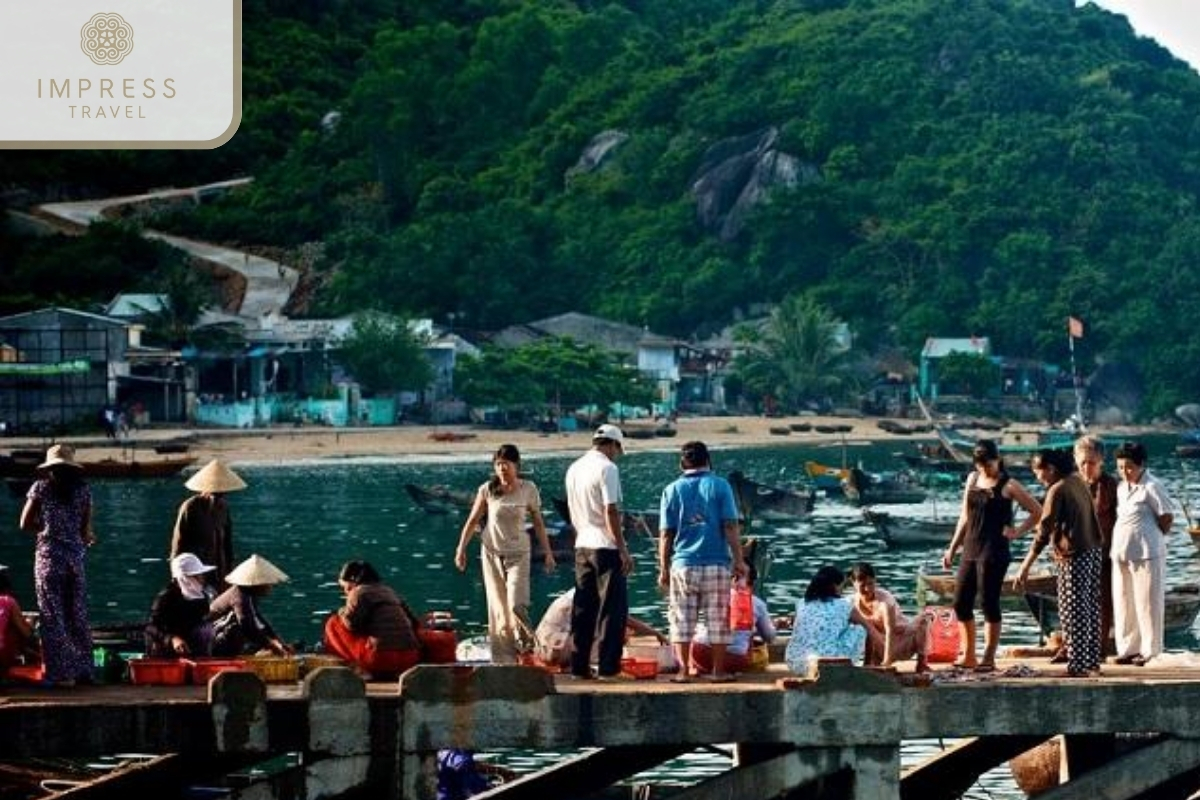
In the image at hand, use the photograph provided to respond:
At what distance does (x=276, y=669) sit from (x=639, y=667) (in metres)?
2.32

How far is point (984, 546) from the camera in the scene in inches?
733

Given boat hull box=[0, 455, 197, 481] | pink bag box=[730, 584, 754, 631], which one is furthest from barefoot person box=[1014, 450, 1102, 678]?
boat hull box=[0, 455, 197, 481]

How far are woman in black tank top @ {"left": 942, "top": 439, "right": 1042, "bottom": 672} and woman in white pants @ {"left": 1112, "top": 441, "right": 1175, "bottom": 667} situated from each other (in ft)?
2.32

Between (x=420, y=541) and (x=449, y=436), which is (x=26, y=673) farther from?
(x=449, y=436)

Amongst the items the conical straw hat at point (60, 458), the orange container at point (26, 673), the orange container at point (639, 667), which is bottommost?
the orange container at point (639, 667)

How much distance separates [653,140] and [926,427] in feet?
124

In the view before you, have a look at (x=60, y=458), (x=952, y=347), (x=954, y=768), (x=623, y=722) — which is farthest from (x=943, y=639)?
(x=952, y=347)

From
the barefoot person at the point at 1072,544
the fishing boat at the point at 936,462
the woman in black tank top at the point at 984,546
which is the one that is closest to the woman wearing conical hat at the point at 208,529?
the woman in black tank top at the point at 984,546

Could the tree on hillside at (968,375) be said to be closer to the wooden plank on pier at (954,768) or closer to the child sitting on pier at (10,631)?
the wooden plank on pier at (954,768)

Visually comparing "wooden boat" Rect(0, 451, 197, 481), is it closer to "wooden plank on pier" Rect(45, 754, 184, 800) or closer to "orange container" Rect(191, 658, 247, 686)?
"wooden plank on pier" Rect(45, 754, 184, 800)

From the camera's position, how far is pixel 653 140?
496 ft

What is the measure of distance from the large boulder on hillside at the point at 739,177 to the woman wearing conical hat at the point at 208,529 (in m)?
123

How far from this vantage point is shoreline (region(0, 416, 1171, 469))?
9519 cm

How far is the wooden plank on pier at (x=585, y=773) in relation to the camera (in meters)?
18.4
